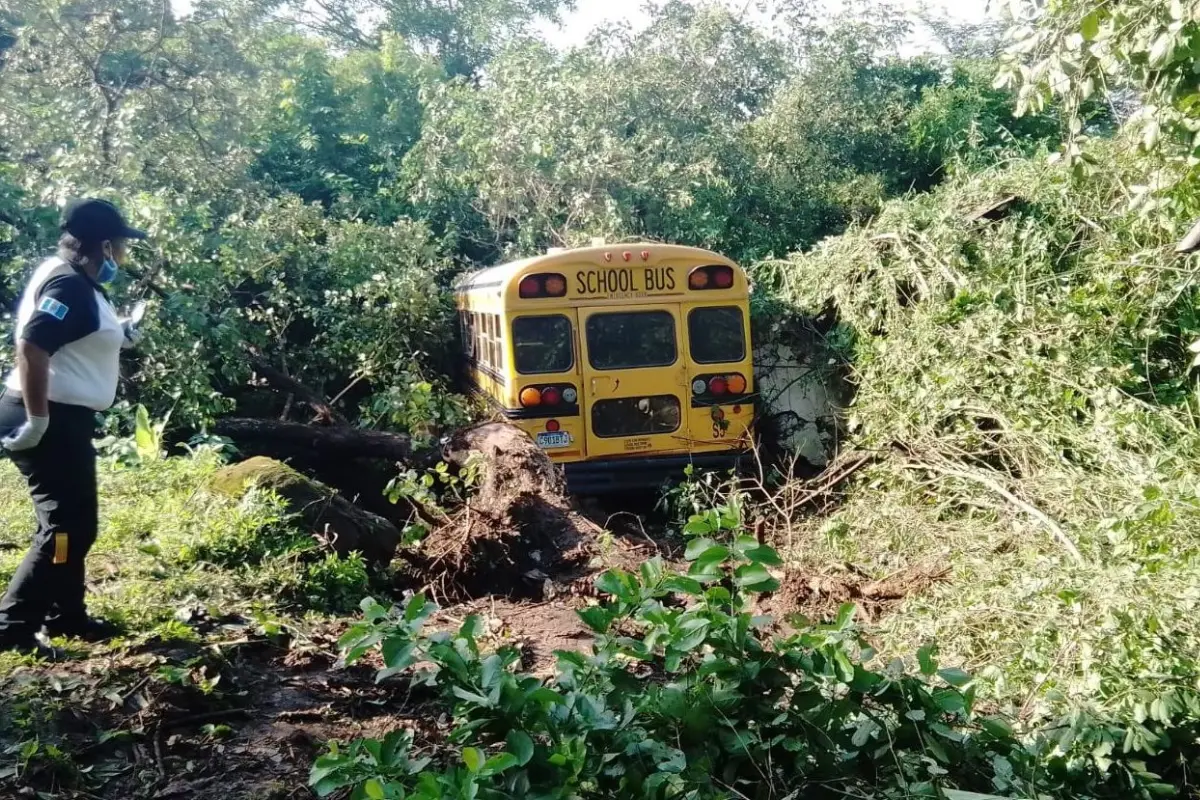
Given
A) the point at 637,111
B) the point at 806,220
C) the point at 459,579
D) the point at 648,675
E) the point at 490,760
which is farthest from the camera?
the point at 637,111

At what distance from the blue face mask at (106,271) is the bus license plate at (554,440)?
386 centimetres

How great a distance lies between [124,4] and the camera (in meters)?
12.7

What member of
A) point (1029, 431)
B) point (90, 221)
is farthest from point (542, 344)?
point (90, 221)

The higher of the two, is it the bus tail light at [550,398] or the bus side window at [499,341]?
the bus side window at [499,341]

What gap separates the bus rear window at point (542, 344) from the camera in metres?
7.39

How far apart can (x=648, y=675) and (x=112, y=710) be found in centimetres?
187

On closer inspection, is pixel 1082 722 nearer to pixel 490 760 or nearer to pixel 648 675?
pixel 648 675

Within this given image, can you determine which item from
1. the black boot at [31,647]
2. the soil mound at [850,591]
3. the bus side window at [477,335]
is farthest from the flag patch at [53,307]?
the bus side window at [477,335]

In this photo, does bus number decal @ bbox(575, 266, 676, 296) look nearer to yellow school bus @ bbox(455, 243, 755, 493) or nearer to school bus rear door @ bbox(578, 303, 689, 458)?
yellow school bus @ bbox(455, 243, 755, 493)

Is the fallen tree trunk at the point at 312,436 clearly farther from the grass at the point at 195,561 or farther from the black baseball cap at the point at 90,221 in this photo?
the black baseball cap at the point at 90,221

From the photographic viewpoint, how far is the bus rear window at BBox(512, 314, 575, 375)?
24.3ft

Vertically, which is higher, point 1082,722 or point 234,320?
point 234,320

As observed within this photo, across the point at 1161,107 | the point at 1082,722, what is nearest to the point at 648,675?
the point at 1082,722

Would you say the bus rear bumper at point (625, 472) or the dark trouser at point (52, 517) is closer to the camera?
the dark trouser at point (52, 517)
